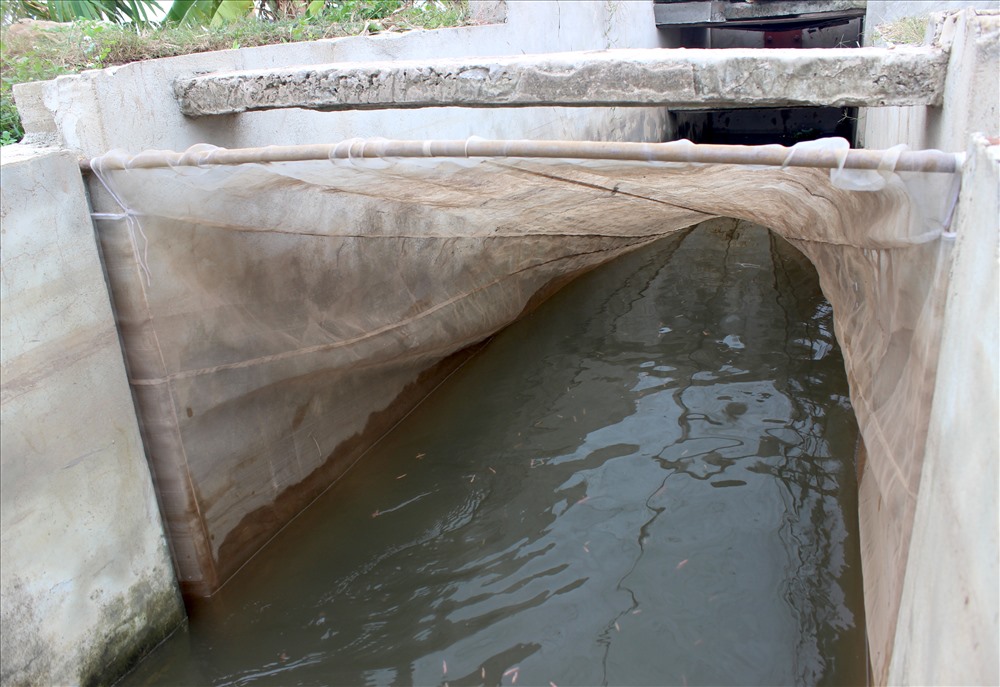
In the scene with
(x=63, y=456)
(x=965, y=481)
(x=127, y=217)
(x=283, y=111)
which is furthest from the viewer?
(x=283, y=111)

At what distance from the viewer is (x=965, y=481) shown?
2.12m

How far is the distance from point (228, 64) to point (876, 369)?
13.4 feet

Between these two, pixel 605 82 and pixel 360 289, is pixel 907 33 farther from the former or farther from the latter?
pixel 360 289

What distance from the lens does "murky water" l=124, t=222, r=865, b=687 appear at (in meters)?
3.98

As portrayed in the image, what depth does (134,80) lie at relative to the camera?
4203mm

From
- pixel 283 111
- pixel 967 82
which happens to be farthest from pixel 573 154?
pixel 283 111

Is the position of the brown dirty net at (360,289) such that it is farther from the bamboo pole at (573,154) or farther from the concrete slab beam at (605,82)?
the concrete slab beam at (605,82)

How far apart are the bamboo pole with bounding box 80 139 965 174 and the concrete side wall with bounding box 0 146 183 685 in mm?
486

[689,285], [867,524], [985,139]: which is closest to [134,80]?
[985,139]

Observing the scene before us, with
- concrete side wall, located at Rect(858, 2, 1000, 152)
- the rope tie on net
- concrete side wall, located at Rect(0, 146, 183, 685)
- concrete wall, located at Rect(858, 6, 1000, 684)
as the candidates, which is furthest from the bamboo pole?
concrete side wall, located at Rect(858, 2, 1000, 152)

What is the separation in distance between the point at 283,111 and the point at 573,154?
285 cm

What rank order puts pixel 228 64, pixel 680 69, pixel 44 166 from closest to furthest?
pixel 44 166 → pixel 680 69 → pixel 228 64

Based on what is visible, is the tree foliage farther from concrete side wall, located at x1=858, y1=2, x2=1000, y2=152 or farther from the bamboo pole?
concrete side wall, located at x1=858, y1=2, x2=1000, y2=152

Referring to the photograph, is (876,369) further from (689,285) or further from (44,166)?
(689,285)
